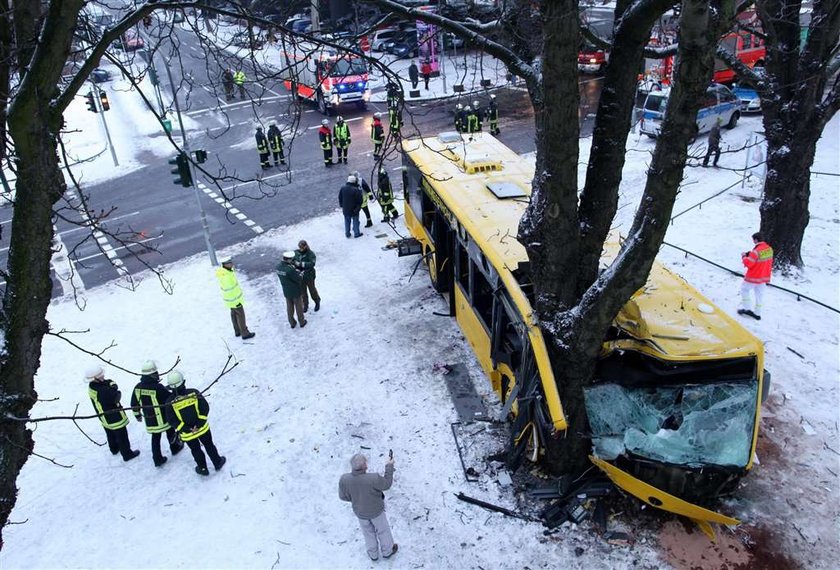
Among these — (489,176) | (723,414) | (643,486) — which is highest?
(489,176)

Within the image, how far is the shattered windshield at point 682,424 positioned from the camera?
21.2 feet

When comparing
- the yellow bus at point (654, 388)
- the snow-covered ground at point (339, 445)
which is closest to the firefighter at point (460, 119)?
the snow-covered ground at point (339, 445)

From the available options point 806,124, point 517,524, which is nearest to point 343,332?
point 517,524

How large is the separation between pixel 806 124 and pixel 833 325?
3386 millimetres

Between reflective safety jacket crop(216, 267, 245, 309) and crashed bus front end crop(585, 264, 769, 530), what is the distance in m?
6.08

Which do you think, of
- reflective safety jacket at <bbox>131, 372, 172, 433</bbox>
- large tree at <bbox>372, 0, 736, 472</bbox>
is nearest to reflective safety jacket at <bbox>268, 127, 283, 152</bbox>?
reflective safety jacket at <bbox>131, 372, 172, 433</bbox>

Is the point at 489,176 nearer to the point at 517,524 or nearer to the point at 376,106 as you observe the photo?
the point at 517,524

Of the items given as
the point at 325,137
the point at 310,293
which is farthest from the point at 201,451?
the point at 325,137

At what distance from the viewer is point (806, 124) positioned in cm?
1062

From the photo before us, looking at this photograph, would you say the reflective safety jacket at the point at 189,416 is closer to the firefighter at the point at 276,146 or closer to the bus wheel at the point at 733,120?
the firefighter at the point at 276,146

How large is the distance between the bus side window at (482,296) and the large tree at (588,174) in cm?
208

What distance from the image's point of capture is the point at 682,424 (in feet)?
21.8

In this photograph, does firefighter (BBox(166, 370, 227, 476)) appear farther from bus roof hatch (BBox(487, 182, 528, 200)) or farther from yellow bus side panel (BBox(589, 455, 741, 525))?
bus roof hatch (BBox(487, 182, 528, 200))

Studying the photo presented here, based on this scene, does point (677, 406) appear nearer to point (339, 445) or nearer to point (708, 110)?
point (339, 445)
